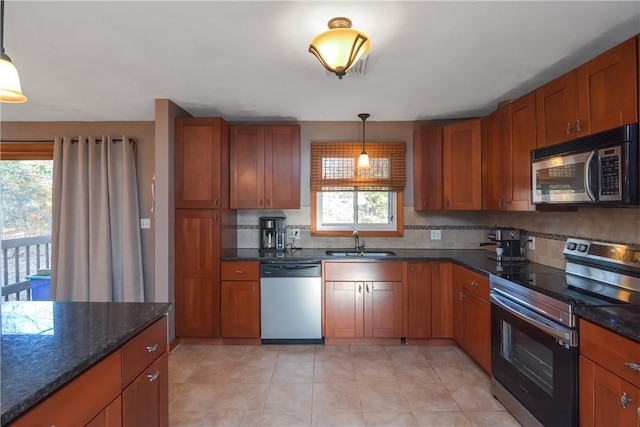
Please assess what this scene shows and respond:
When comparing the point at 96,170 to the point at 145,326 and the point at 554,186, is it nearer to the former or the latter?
the point at 145,326

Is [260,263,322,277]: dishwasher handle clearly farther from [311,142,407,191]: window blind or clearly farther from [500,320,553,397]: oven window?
[500,320,553,397]: oven window

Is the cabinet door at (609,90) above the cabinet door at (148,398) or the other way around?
above

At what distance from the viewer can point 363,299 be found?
3225mm

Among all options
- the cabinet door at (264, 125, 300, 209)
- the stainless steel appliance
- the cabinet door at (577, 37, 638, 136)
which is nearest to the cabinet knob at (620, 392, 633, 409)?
the cabinet door at (577, 37, 638, 136)

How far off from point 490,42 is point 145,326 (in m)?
2.46

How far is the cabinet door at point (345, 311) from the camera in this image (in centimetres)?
322

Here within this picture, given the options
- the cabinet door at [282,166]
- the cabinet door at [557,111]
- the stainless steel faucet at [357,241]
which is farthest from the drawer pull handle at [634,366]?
the cabinet door at [282,166]

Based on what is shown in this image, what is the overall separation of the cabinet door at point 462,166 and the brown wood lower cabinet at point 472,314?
69cm

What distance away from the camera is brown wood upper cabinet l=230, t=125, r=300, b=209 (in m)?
3.51

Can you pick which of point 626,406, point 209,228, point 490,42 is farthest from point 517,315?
point 209,228

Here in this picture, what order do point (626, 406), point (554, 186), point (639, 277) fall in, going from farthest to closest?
point (554, 186)
point (639, 277)
point (626, 406)

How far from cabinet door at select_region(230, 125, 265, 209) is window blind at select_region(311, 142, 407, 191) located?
614 millimetres

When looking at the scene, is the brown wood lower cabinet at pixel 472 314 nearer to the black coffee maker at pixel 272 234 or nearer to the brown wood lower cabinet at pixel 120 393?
the black coffee maker at pixel 272 234

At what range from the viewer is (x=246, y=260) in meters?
3.23
